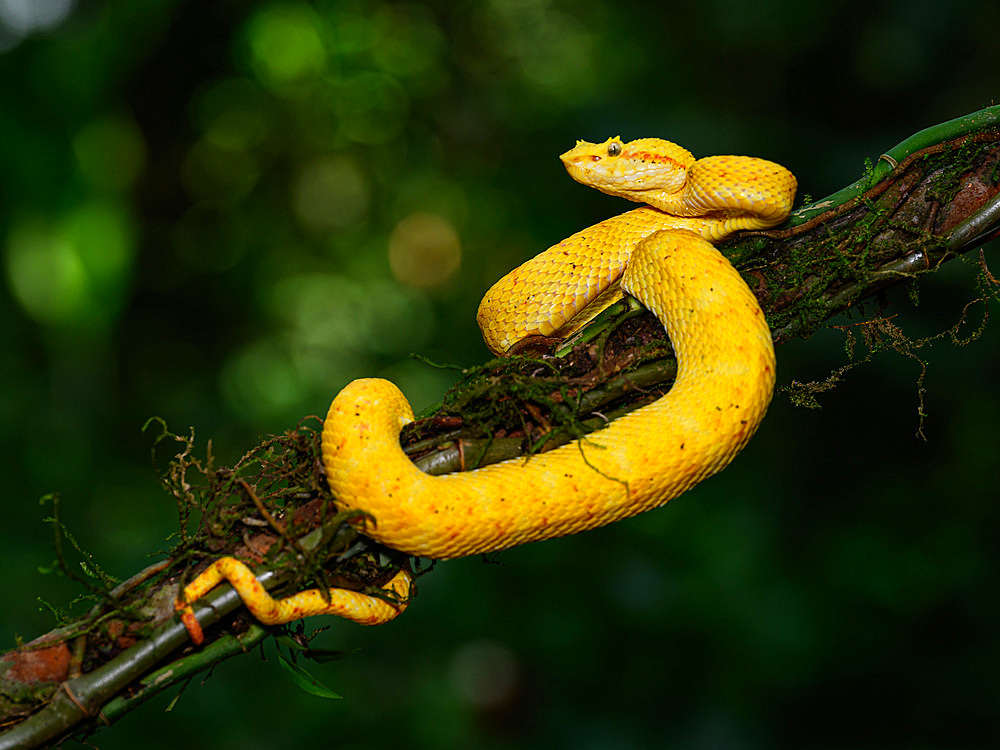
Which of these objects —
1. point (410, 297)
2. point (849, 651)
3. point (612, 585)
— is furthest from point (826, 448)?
point (410, 297)

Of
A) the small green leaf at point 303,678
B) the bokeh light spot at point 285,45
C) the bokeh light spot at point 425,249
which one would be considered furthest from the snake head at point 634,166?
the bokeh light spot at point 285,45

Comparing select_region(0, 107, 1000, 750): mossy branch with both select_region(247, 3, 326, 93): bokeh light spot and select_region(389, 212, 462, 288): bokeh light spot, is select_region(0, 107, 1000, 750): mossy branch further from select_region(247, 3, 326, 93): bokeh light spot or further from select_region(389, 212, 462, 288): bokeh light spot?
select_region(247, 3, 326, 93): bokeh light spot

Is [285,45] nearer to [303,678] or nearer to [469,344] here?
[469,344]

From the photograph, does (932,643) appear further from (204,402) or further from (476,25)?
(476,25)

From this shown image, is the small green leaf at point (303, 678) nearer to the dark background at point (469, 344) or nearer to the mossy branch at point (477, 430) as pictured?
the mossy branch at point (477, 430)

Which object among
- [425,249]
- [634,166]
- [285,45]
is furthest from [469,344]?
[634,166]

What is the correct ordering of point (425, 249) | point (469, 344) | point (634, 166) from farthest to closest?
point (425, 249) → point (469, 344) → point (634, 166)
